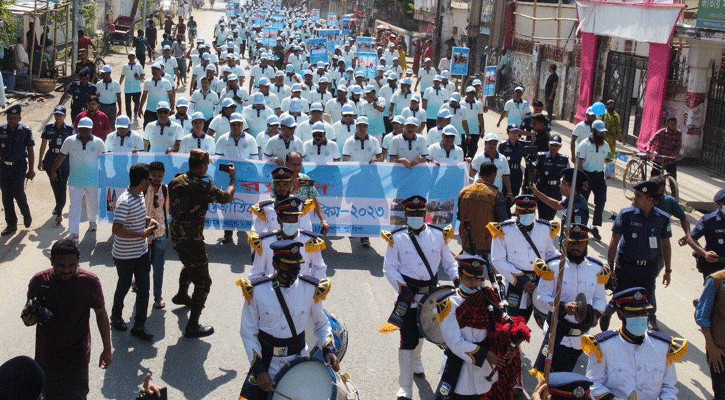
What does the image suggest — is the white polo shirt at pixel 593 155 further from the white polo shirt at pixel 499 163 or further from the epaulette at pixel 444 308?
the epaulette at pixel 444 308

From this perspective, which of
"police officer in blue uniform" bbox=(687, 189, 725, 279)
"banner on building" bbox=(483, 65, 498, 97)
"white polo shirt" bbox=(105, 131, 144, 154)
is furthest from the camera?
"banner on building" bbox=(483, 65, 498, 97)

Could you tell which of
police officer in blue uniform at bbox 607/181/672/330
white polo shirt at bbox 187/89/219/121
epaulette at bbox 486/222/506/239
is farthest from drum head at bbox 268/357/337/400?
white polo shirt at bbox 187/89/219/121

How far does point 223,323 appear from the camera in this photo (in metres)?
10.5

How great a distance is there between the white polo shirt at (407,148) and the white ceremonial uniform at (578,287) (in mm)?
6440

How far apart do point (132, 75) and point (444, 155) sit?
10.5 metres

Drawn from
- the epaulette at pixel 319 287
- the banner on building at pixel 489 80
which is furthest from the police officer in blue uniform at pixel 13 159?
the banner on building at pixel 489 80

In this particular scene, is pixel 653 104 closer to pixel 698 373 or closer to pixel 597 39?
pixel 597 39

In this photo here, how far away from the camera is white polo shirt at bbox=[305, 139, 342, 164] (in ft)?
46.7

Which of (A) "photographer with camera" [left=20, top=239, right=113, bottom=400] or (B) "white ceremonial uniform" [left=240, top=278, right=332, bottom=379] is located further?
(B) "white ceremonial uniform" [left=240, top=278, right=332, bottom=379]

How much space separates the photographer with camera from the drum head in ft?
4.85

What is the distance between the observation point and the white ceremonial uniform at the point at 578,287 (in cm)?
819

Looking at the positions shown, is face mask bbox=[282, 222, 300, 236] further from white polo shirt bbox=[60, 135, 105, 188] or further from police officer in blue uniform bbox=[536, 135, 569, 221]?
police officer in blue uniform bbox=[536, 135, 569, 221]

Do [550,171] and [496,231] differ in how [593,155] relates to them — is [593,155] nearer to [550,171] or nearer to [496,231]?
[550,171]

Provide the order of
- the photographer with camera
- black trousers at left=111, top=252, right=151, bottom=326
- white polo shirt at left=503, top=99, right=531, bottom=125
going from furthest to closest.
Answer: white polo shirt at left=503, top=99, right=531, bottom=125
black trousers at left=111, top=252, right=151, bottom=326
the photographer with camera
